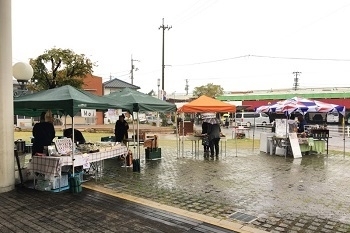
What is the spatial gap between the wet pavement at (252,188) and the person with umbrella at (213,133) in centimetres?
97

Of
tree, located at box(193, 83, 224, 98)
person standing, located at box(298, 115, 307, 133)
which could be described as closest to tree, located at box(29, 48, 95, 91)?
person standing, located at box(298, 115, 307, 133)

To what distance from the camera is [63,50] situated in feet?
65.4

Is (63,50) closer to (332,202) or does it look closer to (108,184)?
(108,184)

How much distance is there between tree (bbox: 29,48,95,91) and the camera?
19.8m

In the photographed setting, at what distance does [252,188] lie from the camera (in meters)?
7.15

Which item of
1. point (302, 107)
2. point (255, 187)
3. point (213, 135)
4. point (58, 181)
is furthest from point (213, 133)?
point (58, 181)

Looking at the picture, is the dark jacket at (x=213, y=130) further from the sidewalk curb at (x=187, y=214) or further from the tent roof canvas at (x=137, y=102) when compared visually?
the sidewalk curb at (x=187, y=214)

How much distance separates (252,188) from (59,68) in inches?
691

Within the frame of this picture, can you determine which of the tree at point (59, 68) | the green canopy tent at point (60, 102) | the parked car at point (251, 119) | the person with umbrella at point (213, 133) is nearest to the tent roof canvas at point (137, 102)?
the green canopy tent at point (60, 102)

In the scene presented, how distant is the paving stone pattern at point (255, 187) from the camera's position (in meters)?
5.27

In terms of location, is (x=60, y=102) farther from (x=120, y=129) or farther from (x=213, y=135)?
(x=213, y=135)

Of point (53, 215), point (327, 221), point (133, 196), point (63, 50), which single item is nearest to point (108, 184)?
point (133, 196)

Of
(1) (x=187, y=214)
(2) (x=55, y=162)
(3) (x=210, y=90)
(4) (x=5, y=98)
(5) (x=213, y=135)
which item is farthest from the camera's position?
(3) (x=210, y=90)

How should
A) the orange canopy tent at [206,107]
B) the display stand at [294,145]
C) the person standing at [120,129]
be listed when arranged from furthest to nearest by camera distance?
the display stand at [294,145], the orange canopy tent at [206,107], the person standing at [120,129]
